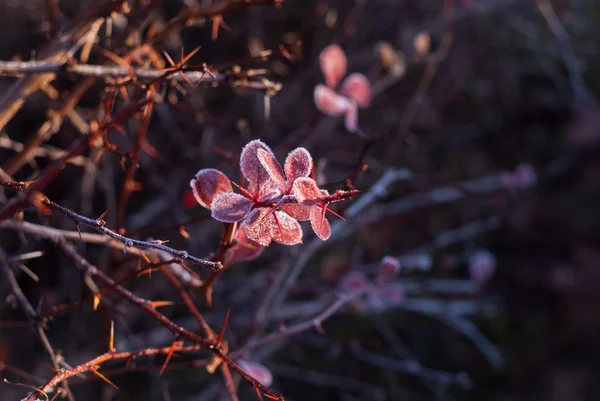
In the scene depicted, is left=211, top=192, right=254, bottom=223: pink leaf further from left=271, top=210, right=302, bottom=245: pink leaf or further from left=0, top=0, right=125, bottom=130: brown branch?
left=0, top=0, right=125, bottom=130: brown branch

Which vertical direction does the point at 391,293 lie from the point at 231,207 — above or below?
below

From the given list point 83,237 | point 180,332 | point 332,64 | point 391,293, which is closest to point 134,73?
point 83,237

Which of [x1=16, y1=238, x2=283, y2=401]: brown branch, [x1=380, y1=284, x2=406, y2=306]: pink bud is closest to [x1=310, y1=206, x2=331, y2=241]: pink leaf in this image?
[x1=16, y1=238, x2=283, y2=401]: brown branch

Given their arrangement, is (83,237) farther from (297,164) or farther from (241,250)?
(297,164)

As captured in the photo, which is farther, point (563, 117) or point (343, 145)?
point (563, 117)

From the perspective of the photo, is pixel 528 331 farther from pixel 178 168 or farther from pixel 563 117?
pixel 178 168

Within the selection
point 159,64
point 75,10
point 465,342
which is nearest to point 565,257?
point 465,342
